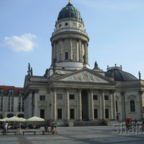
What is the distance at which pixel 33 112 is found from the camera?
182 feet

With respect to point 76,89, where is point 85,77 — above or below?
above

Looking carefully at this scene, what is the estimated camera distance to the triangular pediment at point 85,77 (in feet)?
175

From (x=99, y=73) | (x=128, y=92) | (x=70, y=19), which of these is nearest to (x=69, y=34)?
(x=70, y=19)

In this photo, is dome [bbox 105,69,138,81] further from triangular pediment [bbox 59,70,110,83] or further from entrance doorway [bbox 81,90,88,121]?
entrance doorway [bbox 81,90,88,121]

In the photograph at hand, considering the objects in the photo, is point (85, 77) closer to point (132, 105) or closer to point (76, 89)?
point (76, 89)

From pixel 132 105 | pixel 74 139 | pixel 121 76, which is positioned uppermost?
pixel 121 76

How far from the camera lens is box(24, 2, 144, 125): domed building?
53031mm

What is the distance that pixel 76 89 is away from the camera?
54.6 metres

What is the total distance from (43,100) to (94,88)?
13.6m

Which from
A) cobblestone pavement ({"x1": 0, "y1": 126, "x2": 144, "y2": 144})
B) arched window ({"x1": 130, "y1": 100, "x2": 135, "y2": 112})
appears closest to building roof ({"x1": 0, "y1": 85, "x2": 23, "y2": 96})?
arched window ({"x1": 130, "y1": 100, "x2": 135, "y2": 112})

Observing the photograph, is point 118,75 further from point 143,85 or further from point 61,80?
point 61,80

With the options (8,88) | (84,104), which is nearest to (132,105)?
(84,104)

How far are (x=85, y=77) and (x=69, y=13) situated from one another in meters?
24.4

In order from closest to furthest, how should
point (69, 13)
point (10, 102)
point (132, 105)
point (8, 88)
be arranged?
point (132, 105) < point (69, 13) < point (10, 102) < point (8, 88)
